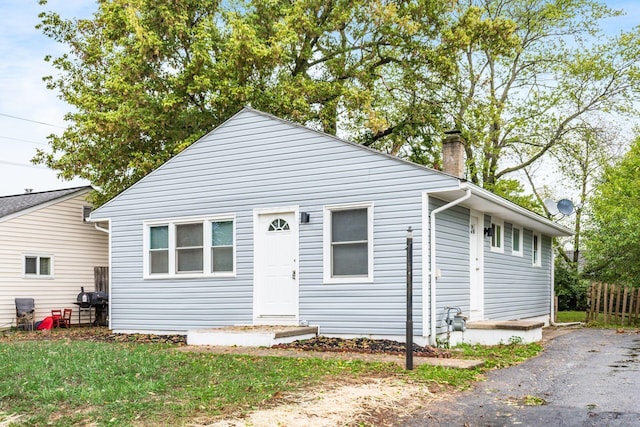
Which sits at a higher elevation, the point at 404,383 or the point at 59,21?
the point at 59,21

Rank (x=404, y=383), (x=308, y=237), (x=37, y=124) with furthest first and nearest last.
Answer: (x=37, y=124)
(x=308, y=237)
(x=404, y=383)

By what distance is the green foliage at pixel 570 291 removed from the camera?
25750 millimetres

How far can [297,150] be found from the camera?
1254 cm

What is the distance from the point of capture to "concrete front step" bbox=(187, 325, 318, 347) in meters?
11.0

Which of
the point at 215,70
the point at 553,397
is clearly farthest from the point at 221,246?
the point at 553,397

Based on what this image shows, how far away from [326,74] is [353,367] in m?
15.4

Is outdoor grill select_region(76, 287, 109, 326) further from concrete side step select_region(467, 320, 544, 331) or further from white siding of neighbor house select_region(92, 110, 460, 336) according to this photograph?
concrete side step select_region(467, 320, 544, 331)

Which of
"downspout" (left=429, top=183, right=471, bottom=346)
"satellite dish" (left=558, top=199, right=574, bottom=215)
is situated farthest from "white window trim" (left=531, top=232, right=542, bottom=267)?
"downspout" (left=429, top=183, right=471, bottom=346)

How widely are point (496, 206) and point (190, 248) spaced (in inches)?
250

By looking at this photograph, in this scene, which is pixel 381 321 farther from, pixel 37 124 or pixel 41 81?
pixel 37 124

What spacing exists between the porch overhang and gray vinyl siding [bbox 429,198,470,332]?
285 mm

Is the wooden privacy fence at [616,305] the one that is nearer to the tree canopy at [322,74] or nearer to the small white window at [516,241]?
the small white window at [516,241]

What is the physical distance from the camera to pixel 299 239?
487 inches

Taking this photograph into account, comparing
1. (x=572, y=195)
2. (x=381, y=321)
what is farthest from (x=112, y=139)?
(x=572, y=195)
